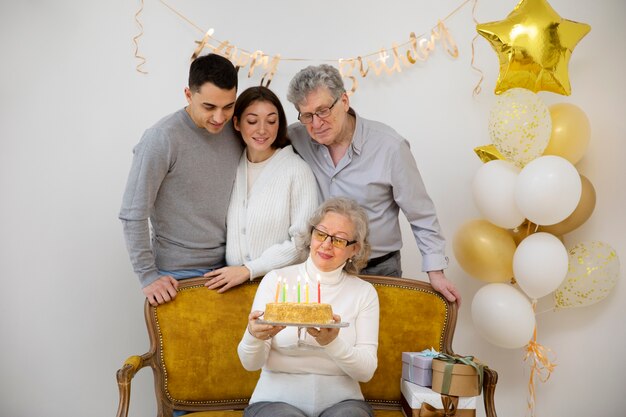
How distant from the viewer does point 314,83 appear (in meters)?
2.76

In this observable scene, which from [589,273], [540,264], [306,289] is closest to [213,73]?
[306,289]

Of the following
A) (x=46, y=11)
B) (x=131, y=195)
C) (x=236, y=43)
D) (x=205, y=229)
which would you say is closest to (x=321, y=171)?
(x=205, y=229)

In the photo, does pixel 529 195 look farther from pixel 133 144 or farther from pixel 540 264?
pixel 133 144

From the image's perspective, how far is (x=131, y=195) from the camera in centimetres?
271

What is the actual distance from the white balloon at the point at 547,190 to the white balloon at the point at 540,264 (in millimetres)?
106

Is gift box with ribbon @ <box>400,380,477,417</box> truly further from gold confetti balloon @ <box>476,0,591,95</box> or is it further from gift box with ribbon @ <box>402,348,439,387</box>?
gold confetti balloon @ <box>476,0,591,95</box>

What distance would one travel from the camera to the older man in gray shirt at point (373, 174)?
2.83 metres

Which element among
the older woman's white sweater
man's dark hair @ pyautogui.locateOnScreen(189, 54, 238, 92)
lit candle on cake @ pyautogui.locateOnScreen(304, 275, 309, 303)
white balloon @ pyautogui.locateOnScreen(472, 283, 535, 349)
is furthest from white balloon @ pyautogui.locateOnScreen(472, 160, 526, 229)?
man's dark hair @ pyautogui.locateOnScreen(189, 54, 238, 92)

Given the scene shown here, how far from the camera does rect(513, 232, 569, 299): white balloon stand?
9.93 feet

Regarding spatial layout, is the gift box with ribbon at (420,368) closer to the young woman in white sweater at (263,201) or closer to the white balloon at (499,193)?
the young woman in white sweater at (263,201)

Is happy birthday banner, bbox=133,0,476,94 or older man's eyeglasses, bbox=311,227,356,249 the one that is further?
happy birthday banner, bbox=133,0,476,94

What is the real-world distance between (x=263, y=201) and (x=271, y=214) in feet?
0.22

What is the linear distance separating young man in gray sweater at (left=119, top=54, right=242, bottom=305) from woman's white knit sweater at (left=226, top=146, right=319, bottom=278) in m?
0.07

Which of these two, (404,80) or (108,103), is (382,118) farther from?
(108,103)
